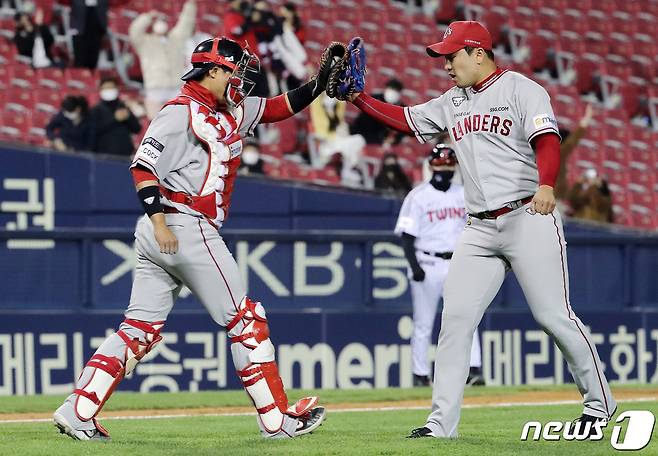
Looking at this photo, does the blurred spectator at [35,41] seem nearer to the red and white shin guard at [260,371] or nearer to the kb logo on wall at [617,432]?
the red and white shin guard at [260,371]

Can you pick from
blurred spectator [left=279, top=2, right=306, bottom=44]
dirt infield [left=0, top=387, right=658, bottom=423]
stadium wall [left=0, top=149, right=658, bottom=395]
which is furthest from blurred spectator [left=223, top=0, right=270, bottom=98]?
dirt infield [left=0, top=387, right=658, bottom=423]

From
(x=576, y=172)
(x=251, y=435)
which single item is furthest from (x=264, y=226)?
(x=251, y=435)

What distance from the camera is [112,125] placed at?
44.9 feet

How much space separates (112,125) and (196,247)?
303 inches

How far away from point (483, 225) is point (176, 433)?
2000 mm

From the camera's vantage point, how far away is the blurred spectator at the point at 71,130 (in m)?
13.7

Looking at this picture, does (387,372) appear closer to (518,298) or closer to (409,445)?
(518,298)

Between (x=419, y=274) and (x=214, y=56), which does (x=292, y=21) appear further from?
(x=214, y=56)

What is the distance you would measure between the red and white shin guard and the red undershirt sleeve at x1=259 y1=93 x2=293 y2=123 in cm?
94

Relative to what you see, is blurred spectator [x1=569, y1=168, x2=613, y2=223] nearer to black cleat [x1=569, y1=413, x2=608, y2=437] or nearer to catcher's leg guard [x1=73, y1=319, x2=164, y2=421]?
black cleat [x1=569, y1=413, x2=608, y2=437]

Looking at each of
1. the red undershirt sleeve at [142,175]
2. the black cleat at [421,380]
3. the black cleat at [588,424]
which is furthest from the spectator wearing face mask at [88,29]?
the black cleat at [588,424]

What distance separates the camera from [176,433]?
7148 millimetres

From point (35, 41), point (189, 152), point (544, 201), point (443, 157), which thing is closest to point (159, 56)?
point (35, 41)

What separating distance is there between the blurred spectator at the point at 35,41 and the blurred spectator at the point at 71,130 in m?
1.22
